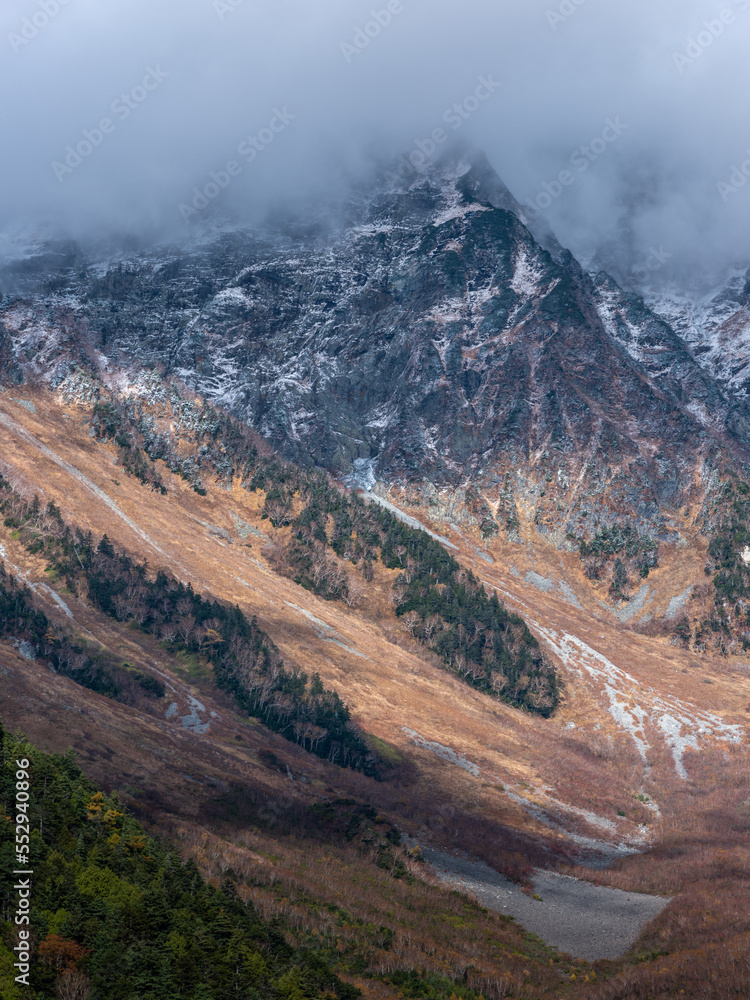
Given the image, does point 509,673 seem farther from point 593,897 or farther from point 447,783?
point 593,897

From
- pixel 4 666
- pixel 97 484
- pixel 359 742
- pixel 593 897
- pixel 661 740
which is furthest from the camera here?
pixel 97 484

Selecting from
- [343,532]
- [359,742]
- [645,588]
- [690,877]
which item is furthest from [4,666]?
[645,588]

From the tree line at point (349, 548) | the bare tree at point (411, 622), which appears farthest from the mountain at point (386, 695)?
the tree line at point (349, 548)

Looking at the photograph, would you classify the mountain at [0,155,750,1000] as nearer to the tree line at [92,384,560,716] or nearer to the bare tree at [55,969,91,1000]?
the bare tree at [55,969,91,1000]

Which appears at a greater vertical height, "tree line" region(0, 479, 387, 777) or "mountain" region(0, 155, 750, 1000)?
"mountain" region(0, 155, 750, 1000)

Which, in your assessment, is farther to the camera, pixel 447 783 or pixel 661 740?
pixel 661 740

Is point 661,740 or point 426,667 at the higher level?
point 661,740

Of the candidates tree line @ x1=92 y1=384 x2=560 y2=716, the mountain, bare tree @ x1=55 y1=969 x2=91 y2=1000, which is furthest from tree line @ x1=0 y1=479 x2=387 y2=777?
bare tree @ x1=55 y1=969 x2=91 y2=1000

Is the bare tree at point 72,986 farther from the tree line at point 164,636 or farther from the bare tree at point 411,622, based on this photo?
the bare tree at point 411,622

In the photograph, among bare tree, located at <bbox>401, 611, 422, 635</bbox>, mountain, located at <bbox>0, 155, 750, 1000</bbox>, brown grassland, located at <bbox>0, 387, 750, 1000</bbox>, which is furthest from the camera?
bare tree, located at <bbox>401, 611, 422, 635</bbox>

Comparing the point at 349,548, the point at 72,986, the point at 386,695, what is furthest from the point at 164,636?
the point at 72,986

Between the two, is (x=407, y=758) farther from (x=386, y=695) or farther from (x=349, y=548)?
(x=349, y=548)
